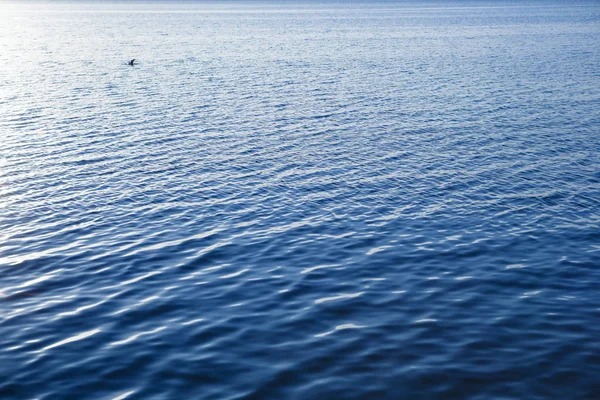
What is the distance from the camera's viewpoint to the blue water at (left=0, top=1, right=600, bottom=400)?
22.0 metres

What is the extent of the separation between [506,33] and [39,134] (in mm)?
139539

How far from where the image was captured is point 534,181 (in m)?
42.8

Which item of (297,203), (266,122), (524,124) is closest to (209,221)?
(297,203)

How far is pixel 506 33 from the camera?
170 meters

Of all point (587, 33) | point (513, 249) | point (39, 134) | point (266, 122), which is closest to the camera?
point (513, 249)

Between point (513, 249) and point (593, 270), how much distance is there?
3.64 meters

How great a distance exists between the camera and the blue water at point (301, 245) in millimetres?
22047

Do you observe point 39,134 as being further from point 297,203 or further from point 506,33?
point 506,33

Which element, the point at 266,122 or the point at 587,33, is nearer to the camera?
the point at 266,122

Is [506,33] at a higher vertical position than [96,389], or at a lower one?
lower

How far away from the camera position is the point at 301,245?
3319cm

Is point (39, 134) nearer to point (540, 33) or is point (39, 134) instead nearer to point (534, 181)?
point (534, 181)

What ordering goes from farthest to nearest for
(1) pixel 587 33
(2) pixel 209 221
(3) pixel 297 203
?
(1) pixel 587 33, (3) pixel 297 203, (2) pixel 209 221

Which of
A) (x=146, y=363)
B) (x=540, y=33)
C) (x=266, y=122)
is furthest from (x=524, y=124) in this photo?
(x=540, y=33)
